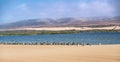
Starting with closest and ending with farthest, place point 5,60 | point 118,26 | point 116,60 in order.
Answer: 1. point 118,26
2. point 116,60
3. point 5,60

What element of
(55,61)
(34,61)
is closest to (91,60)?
(55,61)

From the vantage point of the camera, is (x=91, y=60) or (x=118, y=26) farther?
(x=91, y=60)

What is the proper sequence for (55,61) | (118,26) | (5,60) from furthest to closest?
(5,60)
(55,61)
(118,26)

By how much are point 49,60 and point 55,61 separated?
1.29 ft

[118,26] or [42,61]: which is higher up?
[118,26]

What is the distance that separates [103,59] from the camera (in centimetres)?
977

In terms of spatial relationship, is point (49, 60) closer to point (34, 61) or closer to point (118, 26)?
point (34, 61)

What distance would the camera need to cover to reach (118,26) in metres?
8.59

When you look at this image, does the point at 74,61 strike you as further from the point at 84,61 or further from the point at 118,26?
the point at 118,26

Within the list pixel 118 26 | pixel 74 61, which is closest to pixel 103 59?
pixel 74 61

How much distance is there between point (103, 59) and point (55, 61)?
4.67 ft

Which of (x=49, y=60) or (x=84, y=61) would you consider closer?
(x=84, y=61)

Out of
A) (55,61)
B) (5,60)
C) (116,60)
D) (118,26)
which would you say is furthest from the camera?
(5,60)

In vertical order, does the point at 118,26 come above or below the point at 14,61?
above
